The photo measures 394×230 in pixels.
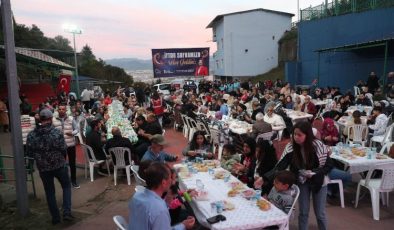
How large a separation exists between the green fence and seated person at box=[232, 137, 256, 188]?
607 inches

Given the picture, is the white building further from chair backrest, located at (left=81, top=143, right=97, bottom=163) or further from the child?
the child

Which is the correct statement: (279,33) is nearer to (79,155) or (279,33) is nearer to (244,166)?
(79,155)

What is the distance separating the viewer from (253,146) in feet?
18.1

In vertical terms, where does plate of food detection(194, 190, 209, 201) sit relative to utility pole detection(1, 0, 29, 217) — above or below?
below

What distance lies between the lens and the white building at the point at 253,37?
33.3m

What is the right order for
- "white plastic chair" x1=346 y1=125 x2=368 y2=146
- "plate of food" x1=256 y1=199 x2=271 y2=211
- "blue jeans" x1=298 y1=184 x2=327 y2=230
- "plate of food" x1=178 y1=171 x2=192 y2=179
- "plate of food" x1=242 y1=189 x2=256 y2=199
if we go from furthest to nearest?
"white plastic chair" x1=346 y1=125 x2=368 y2=146, "plate of food" x1=178 y1=171 x2=192 y2=179, "plate of food" x1=242 y1=189 x2=256 y2=199, "blue jeans" x1=298 y1=184 x2=327 y2=230, "plate of food" x1=256 y1=199 x2=271 y2=211

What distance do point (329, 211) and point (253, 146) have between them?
1570mm

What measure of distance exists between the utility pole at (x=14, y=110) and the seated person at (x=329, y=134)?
5839 millimetres

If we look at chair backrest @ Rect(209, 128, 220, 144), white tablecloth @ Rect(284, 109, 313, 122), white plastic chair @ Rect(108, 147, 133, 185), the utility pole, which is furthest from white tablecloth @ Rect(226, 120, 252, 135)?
the utility pole

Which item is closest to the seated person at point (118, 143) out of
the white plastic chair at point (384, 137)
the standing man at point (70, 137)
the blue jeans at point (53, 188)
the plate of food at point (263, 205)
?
the standing man at point (70, 137)

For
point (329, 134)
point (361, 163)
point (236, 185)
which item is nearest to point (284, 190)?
point (236, 185)

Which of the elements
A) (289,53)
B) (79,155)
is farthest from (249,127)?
(289,53)

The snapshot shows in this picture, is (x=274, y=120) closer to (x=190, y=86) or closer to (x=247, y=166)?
(x=247, y=166)

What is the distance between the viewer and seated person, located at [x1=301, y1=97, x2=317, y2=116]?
11.8 metres
